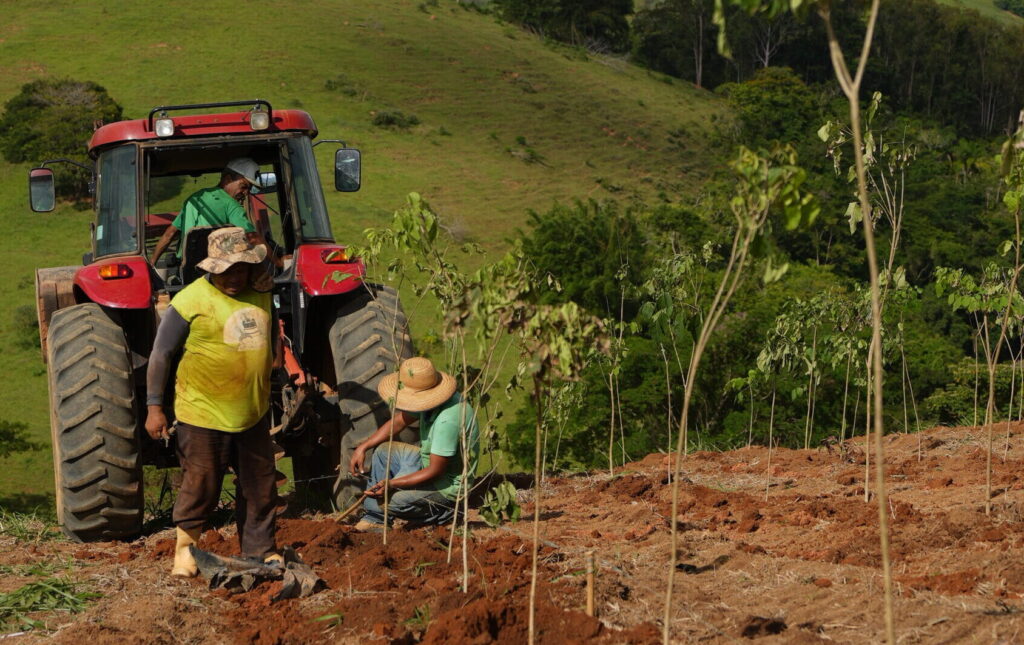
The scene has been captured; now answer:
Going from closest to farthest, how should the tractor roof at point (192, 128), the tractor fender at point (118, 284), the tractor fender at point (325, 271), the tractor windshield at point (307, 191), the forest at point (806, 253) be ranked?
the tractor fender at point (118, 284)
the tractor fender at point (325, 271)
the tractor roof at point (192, 128)
the tractor windshield at point (307, 191)
the forest at point (806, 253)

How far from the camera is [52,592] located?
5305 millimetres

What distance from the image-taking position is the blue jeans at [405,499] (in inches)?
266

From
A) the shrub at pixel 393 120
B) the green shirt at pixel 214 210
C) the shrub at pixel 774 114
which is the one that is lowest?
the shrub at pixel 393 120

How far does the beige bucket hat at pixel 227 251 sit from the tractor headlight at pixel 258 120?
7.54 feet

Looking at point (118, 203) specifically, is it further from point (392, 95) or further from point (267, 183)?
point (392, 95)

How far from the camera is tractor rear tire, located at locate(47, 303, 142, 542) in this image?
6707mm

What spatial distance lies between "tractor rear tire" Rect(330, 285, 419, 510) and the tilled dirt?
40 centimetres

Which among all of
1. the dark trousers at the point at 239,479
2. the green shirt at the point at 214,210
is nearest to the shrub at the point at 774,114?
the green shirt at the point at 214,210

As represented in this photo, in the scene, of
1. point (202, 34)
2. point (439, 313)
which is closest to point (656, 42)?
point (202, 34)

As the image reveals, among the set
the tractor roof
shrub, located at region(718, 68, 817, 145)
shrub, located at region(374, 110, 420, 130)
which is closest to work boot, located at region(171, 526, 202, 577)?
the tractor roof

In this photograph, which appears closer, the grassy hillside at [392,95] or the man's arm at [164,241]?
the man's arm at [164,241]

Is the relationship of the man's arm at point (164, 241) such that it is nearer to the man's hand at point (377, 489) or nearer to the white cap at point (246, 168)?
the white cap at point (246, 168)

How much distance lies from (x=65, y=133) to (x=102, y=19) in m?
19.5

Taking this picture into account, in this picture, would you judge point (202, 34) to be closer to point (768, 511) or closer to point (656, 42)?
point (656, 42)
